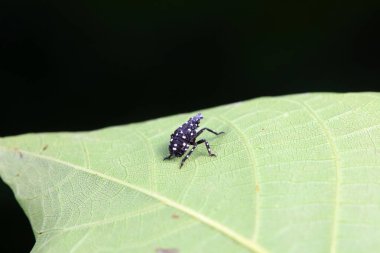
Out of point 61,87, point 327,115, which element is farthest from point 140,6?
point 327,115

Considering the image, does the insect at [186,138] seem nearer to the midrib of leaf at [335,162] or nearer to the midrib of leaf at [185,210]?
the midrib of leaf at [185,210]

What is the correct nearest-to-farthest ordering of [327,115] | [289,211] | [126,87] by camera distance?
[289,211]
[327,115]
[126,87]

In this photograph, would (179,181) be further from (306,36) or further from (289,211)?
(306,36)

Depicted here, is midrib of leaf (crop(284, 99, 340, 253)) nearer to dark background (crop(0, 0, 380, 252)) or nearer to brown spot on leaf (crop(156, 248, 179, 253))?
brown spot on leaf (crop(156, 248, 179, 253))

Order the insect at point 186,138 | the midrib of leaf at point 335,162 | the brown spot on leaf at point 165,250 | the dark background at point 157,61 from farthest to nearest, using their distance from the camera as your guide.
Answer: the dark background at point 157,61
the insect at point 186,138
the brown spot on leaf at point 165,250
the midrib of leaf at point 335,162

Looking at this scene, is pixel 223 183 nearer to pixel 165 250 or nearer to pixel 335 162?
pixel 165 250

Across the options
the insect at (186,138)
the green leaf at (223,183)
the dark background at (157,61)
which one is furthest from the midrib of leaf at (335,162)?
the dark background at (157,61)

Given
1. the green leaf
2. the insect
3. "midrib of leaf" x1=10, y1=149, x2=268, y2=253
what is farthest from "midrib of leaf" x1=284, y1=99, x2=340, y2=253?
the insect
